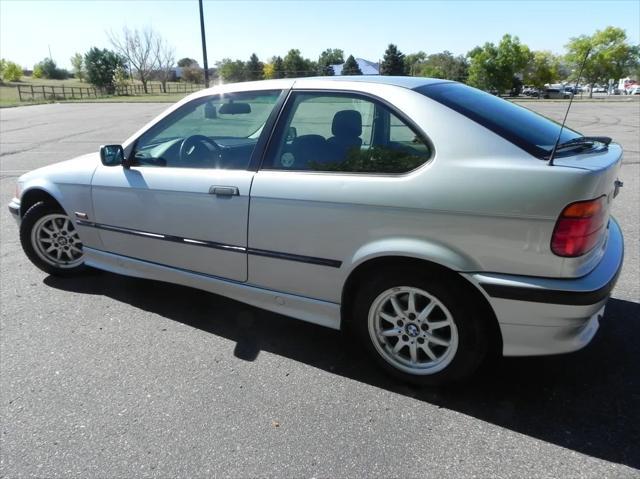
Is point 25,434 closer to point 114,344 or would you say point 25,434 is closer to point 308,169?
point 114,344

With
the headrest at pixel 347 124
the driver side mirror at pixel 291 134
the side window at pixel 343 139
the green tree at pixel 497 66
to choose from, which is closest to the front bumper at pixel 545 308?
the side window at pixel 343 139

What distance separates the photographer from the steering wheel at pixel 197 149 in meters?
3.22

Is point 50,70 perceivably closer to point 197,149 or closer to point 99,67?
point 99,67

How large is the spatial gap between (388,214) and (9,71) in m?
116

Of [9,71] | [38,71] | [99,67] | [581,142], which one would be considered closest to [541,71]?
[99,67]

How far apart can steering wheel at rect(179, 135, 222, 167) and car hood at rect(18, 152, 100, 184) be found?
81 cm

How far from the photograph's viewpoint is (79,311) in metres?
3.62

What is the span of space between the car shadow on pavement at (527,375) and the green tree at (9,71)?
4483 inches

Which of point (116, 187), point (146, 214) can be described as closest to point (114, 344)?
point (146, 214)

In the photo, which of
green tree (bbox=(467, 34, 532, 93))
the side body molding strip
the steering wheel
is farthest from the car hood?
green tree (bbox=(467, 34, 532, 93))

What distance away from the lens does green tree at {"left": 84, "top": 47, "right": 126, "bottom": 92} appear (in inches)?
2598

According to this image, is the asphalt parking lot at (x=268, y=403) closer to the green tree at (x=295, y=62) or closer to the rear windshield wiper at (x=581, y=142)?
the rear windshield wiper at (x=581, y=142)

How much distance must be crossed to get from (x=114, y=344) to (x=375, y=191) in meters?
2.03

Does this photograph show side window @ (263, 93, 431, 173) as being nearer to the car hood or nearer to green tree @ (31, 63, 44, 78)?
the car hood
